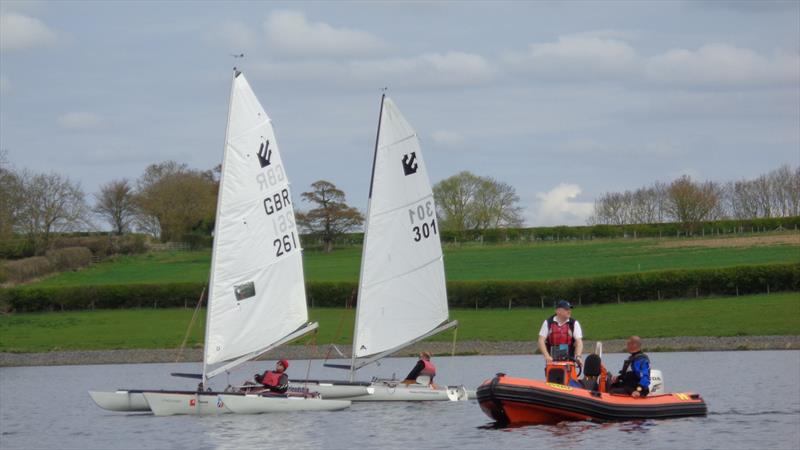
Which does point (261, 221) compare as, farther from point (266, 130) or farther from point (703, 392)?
point (703, 392)

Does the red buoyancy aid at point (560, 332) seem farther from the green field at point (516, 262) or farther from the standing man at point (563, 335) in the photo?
the green field at point (516, 262)

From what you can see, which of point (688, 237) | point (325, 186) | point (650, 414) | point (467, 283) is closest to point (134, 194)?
point (325, 186)

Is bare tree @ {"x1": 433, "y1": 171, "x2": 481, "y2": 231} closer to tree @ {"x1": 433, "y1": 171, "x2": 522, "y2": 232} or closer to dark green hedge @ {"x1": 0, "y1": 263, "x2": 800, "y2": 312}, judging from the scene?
tree @ {"x1": 433, "y1": 171, "x2": 522, "y2": 232}

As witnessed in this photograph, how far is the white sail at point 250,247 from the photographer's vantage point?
39094mm

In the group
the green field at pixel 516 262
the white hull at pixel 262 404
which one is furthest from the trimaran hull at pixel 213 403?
the green field at pixel 516 262

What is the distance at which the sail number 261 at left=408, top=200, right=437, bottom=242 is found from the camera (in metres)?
42.6

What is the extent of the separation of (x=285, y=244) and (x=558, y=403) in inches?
499

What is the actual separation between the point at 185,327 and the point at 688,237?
58986mm

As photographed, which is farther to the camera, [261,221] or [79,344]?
Result: [79,344]

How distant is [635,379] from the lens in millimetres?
32469

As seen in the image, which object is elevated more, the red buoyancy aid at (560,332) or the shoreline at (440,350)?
the red buoyancy aid at (560,332)

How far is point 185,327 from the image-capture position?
84500mm

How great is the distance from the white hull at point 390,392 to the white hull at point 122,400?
18.3 feet

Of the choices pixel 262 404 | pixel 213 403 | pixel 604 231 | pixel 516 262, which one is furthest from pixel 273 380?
pixel 604 231
